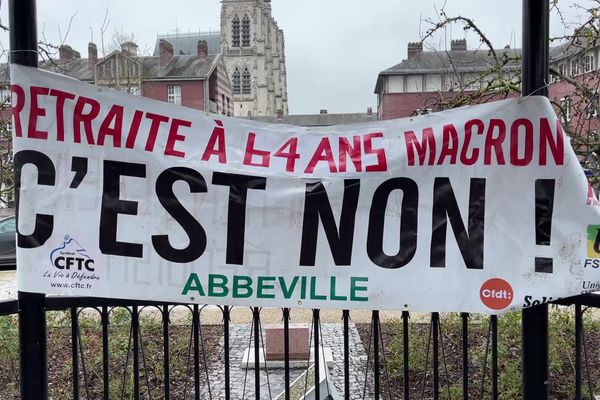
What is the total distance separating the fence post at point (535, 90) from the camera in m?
2.33

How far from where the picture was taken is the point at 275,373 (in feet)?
18.0

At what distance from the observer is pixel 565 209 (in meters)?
2.35

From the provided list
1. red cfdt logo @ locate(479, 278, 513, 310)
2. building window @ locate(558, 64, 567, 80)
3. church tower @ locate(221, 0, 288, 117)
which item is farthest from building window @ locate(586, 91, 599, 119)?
church tower @ locate(221, 0, 288, 117)

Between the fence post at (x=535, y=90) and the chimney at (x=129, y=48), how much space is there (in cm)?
1982

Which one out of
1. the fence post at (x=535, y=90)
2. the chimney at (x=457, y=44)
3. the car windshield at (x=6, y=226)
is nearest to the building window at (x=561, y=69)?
the chimney at (x=457, y=44)

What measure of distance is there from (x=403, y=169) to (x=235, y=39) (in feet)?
303

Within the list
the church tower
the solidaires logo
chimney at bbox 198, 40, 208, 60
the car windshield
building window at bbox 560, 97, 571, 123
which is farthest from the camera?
the church tower

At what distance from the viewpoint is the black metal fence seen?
2580mm

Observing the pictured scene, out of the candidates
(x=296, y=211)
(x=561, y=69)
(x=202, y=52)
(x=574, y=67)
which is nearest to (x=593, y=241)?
(x=296, y=211)

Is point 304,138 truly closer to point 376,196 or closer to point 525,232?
point 376,196

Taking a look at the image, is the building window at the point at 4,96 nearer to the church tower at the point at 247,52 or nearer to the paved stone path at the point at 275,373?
the paved stone path at the point at 275,373

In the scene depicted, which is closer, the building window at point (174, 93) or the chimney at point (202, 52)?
the building window at point (174, 93)

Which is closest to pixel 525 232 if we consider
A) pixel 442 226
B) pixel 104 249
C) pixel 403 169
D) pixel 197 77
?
pixel 442 226

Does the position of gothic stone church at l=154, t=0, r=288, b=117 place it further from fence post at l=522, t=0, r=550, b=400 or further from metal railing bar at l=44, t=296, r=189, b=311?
fence post at l=522, t=0, r=550, b=400
